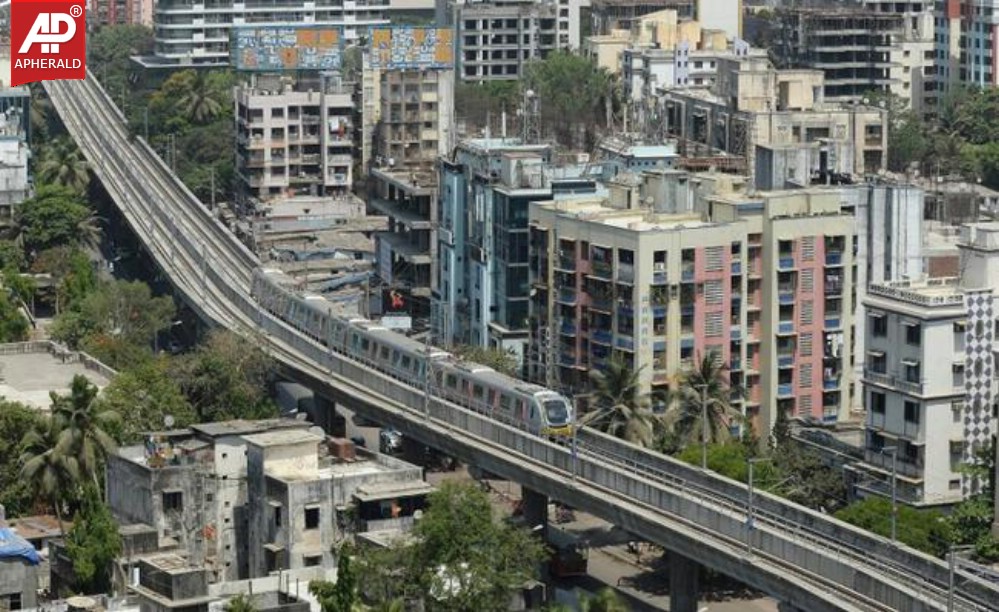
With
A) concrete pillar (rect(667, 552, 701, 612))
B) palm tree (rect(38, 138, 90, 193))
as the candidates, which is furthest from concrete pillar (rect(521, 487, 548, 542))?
palm tree (rect(38, 138, 90, 193))

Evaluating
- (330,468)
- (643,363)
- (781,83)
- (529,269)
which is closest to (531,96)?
(781,83)

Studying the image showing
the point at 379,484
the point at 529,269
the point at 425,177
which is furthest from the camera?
the point at 425,177

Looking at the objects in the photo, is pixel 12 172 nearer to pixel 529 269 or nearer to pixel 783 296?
pixel 529 269

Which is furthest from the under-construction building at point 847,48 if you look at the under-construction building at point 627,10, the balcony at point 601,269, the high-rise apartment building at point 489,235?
the balcony at point 601,269

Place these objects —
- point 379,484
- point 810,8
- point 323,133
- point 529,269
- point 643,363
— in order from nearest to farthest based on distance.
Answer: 1. point 379,484
2. point 643,363
3. point 529,269
4. point 323,133
5. point 810,8

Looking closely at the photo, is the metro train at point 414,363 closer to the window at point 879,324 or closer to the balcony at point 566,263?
the balcony at point 566,263
